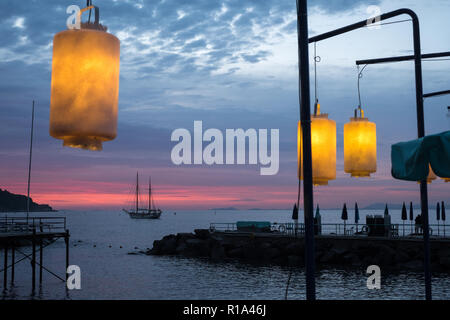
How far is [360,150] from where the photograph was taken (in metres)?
5.81

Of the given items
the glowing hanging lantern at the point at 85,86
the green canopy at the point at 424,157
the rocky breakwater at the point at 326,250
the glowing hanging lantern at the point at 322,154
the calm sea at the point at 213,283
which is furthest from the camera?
the rocky breakwater at the point at 326,250

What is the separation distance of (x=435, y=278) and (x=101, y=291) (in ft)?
83.4

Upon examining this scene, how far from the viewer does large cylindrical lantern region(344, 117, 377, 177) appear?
18.9 ft

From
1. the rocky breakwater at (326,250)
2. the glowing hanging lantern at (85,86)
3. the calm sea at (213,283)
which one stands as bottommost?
the calm sea at (213,283)

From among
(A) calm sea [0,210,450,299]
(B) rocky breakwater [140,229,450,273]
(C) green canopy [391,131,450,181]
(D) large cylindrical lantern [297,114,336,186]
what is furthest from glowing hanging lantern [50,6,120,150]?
(B) rocky breakwater [140,229,450,273]

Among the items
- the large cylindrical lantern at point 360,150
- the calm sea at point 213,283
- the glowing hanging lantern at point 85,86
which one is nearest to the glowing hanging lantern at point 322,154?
the large cylindrical lantern at point 360,150

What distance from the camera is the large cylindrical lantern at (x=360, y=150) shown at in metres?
5.77

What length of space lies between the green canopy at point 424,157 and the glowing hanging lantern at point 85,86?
4183mm

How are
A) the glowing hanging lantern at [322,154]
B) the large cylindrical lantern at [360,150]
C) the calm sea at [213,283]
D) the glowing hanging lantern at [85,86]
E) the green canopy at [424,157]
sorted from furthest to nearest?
the calm sea at [213,283]
the large cylindrical lantern at [360,150]
the green canopy at [424,157]
the glowing hanging lantern at [322,154]
the glowing hanging lantern at [85,86]

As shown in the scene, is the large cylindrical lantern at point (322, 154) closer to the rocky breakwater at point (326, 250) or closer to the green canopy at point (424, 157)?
the green canopy at point (424, 157)

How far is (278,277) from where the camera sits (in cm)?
3862

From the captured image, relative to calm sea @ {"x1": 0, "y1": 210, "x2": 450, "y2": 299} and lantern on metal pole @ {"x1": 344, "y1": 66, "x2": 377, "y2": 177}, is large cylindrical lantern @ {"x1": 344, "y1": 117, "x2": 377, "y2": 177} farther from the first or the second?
calm sea @ {"x1": 0, "y1": 210, "x2": 450, "y2": 299}
